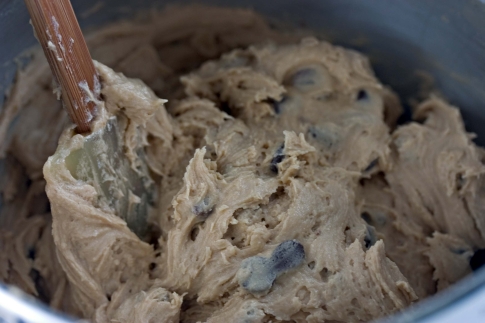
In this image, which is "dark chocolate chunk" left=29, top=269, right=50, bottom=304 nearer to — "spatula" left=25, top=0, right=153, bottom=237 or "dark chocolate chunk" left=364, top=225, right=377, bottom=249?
"spatula" left=25, top=0, right=153, bottom=237

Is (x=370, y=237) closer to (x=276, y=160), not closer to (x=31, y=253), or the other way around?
(x=276, y=160)

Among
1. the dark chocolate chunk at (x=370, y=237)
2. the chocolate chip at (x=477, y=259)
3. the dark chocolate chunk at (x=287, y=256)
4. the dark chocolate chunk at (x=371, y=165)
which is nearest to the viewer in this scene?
the dark chocolate chunk at (x=287, y=256)

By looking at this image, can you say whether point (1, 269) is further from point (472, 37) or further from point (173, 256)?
point (472, 37)

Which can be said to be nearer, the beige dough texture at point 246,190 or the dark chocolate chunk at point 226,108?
the beige dough texture at point 246,190

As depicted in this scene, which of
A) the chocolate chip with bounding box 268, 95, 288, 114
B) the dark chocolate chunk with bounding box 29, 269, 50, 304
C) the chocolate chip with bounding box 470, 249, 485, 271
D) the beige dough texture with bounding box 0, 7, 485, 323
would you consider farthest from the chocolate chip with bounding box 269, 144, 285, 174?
the dark chocolate chunk with bounding box 29, 269, 50, 304

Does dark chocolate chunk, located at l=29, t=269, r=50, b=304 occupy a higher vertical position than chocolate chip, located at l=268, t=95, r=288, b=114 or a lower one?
lower

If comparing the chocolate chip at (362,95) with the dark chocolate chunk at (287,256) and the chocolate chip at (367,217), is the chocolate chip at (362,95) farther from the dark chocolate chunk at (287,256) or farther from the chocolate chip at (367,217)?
the dark chocolate chunk at (287,256)

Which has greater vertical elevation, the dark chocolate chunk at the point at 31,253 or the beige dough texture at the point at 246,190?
the beige dough texture at the point at 246,190

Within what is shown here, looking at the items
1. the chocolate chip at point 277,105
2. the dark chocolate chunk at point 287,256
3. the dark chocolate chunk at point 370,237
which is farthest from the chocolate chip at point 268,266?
the chocolate chip at point 277,105
